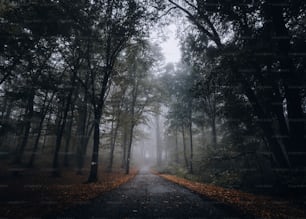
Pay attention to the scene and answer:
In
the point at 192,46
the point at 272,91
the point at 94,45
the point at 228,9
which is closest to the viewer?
the point at 228,9

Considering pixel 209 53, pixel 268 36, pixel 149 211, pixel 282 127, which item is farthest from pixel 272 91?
pixel 149 211

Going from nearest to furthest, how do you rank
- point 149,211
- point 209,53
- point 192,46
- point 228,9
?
1. point 149,211
2. point 228,9
3. point 209,53
4. point 192,46

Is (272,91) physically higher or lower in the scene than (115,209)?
higher

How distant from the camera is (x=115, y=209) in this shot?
5.31 meters

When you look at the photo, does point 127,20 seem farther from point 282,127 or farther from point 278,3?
point 282,127

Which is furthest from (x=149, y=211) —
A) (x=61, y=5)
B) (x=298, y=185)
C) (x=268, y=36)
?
(x=61, y=5)

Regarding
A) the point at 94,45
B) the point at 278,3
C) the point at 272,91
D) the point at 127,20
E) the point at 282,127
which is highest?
the point at 127,20

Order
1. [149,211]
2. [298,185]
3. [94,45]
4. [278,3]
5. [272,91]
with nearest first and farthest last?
[149,211] < [298,185] < [278,3] < [272,91] < [94,45]

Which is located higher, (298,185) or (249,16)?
(249,16)

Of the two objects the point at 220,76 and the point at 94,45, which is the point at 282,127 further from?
the point at 94,45

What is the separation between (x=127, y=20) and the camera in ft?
39.3

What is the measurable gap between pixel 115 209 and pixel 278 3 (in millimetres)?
9766

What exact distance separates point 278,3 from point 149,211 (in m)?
9.19

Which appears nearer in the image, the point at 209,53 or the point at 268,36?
the point at 268,36
